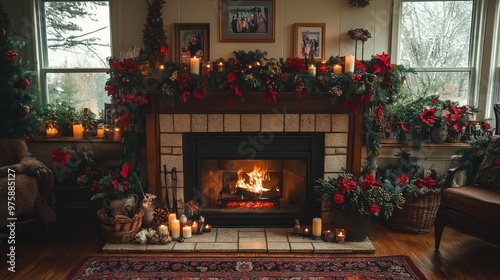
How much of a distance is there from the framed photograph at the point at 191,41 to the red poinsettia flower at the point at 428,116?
1.94 metres

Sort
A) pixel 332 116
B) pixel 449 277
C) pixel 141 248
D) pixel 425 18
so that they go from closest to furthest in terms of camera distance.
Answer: pixel 449 277 < pixel 141 248 < pixel 332 116 < pixel 425 18

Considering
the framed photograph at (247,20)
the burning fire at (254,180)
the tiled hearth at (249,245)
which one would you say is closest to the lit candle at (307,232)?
the tiled hearth at (249,245)

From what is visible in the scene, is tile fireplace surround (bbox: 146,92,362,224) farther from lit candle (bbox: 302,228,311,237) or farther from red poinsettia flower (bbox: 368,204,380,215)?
lit candle (bbox: 302,228,311,237)

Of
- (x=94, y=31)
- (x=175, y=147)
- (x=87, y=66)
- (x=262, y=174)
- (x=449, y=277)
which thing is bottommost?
(x=449, y=277)

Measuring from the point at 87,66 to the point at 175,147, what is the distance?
1354mm

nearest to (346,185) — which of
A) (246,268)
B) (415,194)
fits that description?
(415,194)

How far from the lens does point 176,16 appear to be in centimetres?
327

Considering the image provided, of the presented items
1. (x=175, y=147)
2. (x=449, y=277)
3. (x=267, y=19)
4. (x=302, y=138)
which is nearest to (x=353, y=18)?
(x=267, y=19)

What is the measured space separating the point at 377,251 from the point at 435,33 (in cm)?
213

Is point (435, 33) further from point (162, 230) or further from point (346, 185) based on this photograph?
point (162, 230)

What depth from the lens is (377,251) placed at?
283cm

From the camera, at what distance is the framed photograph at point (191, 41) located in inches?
129

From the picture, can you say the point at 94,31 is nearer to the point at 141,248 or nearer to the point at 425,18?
the point at 141,248

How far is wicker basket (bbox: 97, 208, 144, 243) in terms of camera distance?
112 inches
